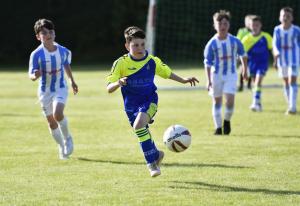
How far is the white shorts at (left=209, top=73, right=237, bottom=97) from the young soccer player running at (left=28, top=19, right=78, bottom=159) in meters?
2.81

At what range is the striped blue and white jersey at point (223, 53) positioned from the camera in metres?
12.0

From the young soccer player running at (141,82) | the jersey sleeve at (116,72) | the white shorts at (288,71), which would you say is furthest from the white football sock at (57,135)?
the white shorts at (288,71)

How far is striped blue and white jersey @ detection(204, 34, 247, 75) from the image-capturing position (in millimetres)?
11977

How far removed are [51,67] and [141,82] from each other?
203cm

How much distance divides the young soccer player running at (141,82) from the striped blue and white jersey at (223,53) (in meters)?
3.51

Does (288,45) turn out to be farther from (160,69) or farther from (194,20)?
(194,20)

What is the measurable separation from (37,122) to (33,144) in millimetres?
2852

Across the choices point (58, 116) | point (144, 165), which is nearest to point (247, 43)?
point (58, 116)

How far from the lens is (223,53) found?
39.5 feet

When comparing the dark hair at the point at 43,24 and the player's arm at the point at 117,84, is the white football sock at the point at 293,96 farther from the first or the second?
the player's arm at the point at 117,84

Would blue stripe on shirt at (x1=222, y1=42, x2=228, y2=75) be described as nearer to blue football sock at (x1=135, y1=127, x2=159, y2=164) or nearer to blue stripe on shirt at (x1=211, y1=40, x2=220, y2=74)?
blue stripe on shirt at (x1=211, y1=40, x2=220, y2=74)

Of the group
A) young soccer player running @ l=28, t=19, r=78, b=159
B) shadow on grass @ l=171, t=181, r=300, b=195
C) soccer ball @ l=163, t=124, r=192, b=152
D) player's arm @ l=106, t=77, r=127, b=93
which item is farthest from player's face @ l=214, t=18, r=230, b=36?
shadow on grass @ l=171, t=181, r=300, b=195

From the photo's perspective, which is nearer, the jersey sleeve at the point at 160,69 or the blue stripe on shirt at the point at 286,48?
the jersey sleeve at the point at 160,69

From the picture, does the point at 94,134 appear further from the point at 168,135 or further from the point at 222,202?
the point at 222,202
